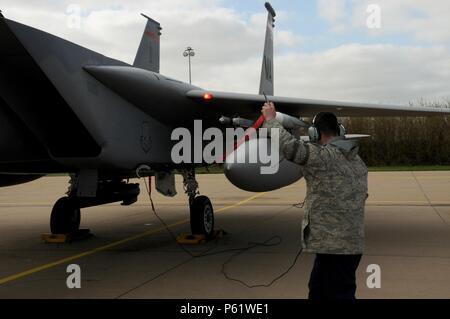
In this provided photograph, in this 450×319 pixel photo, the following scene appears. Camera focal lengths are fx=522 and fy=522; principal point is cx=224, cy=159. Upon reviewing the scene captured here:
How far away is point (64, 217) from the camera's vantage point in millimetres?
8547

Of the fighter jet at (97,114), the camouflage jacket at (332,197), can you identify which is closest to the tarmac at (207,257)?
the fighter jet at (97,114)

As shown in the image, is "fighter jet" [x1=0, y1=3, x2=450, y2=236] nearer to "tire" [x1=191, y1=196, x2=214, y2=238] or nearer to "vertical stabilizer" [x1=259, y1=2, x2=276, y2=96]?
"tire" [x1=191, y1=196, x2=214, y2=238]

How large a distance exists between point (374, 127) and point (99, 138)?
30890 millimetres

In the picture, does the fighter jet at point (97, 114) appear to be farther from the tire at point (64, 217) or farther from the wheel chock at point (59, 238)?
the wheel chock at point (59, 238)

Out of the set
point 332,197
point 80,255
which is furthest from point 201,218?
point 332,197

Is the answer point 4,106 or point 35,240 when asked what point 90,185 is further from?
point 35,240

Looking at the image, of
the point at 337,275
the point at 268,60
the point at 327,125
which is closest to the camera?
the point at 337,275

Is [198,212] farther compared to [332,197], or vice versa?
[198,212]

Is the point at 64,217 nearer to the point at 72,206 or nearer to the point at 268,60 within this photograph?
the point at 72,206

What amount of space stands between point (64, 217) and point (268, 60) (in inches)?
232

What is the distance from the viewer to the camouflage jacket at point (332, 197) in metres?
3.53
